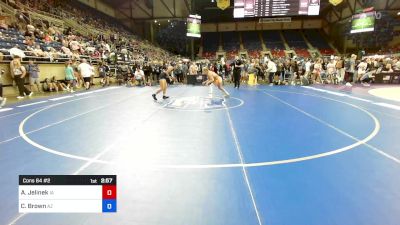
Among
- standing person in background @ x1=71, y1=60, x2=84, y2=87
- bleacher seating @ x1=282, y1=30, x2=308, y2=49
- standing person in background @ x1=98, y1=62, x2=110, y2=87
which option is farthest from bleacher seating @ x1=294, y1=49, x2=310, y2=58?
standing person in background @ x1=71, y1=60, x2=84, y2=87

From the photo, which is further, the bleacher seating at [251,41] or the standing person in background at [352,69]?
the bleacher seating at [251,41]

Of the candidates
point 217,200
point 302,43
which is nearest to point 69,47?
point 217,200

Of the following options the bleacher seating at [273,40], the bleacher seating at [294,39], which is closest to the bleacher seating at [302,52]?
the bleacher seating at [294,39]

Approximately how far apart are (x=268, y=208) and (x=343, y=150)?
2.37m

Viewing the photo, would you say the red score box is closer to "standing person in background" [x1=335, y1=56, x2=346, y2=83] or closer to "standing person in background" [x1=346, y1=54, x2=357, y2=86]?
"standing person in background" [x1=346, y1=54, x2=357, y2=86]

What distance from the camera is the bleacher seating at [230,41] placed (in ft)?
146

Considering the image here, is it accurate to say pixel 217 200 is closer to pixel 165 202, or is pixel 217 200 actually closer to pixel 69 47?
pixel 165 202
